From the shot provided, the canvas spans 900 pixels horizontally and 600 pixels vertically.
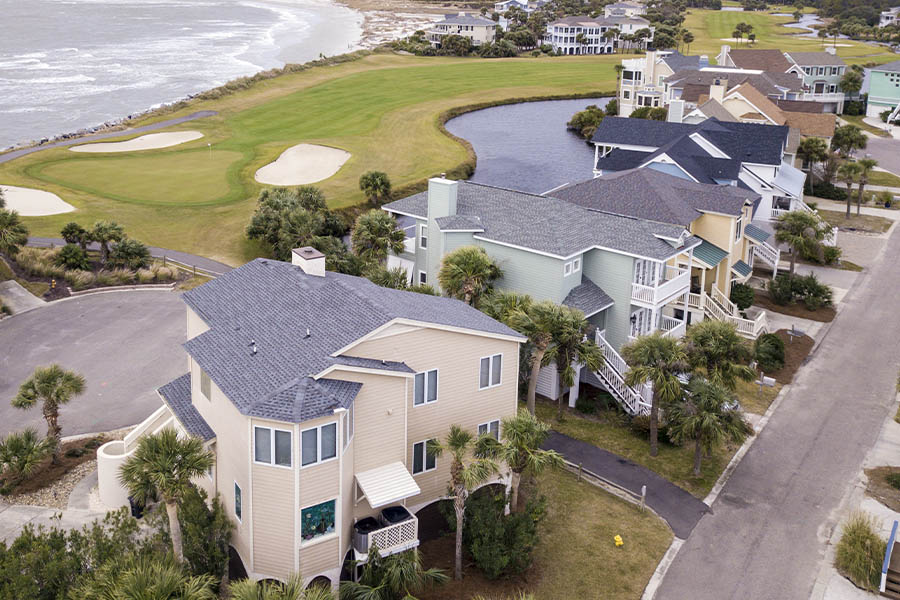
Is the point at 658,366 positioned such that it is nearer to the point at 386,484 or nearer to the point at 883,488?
the point at 883,488

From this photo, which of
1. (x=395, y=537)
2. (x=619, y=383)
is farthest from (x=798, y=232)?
(x=395, y=537)

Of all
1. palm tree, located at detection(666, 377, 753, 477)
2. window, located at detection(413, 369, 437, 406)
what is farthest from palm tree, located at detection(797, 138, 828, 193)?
window, located at detection(413, 369, 437, 406)

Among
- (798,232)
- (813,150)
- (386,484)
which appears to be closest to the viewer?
(386,484)

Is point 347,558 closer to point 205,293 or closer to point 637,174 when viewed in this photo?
point 205,293

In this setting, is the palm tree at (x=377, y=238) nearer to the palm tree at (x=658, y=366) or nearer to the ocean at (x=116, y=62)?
the palm tree at (x=658, y=366)

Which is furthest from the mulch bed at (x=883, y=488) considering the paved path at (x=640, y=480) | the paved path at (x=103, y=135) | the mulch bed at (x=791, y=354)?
the paved path at (x=103, y=135)

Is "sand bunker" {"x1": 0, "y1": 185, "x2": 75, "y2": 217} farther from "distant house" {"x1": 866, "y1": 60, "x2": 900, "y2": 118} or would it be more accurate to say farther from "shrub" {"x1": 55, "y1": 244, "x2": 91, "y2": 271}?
"distant house" {"x1": 866, "y1": 60, "x2": 900, "y2": 118}

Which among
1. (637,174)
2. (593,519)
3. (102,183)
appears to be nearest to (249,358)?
(593,519)
